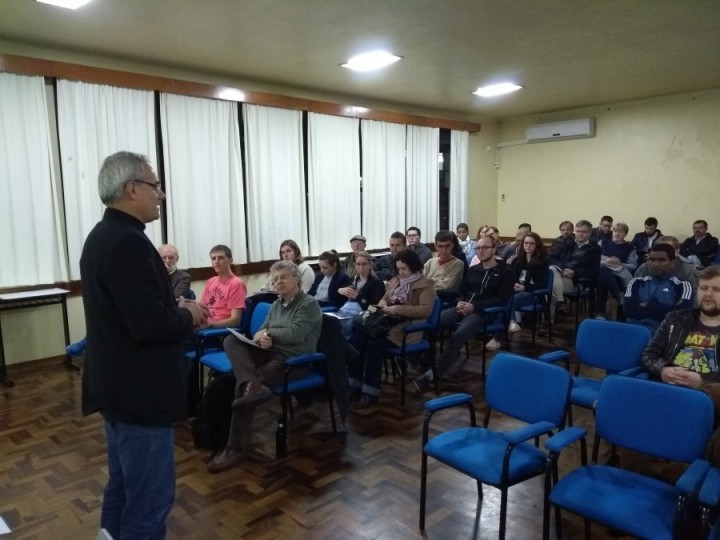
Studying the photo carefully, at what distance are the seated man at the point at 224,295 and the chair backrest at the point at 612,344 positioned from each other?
7.52 feet

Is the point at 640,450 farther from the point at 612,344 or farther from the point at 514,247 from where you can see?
the point at 514,247

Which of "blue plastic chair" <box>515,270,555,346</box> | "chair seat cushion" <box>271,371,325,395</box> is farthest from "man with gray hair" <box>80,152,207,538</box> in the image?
"blue plastic chair" <box>515,270,555,346</box>

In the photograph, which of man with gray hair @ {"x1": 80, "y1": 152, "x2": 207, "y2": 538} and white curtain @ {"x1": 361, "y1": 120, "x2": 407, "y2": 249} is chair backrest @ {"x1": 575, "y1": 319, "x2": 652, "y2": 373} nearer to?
man with gray hair @ {"x1": 80, "y1": 152, "x2": 207, "y2": 538}

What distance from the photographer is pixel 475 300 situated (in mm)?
4465

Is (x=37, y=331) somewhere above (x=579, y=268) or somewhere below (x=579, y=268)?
below

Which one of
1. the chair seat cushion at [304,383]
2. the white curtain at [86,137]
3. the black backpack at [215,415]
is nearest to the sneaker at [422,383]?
the chair seat cushion at [304,383]

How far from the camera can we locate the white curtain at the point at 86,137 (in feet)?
15.0

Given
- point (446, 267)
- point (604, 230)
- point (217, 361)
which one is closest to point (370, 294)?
point (446, 267)

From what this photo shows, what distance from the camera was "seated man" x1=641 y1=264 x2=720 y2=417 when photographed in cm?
243

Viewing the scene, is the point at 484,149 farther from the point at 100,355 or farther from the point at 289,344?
the point at 100,355

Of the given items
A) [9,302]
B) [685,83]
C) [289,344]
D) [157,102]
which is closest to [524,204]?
[685,83]

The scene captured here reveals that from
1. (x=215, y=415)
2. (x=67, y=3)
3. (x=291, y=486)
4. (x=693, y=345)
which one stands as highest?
(x=67, y=3)

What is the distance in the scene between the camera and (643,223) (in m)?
7.59

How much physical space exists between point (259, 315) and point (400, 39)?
2569 mm
